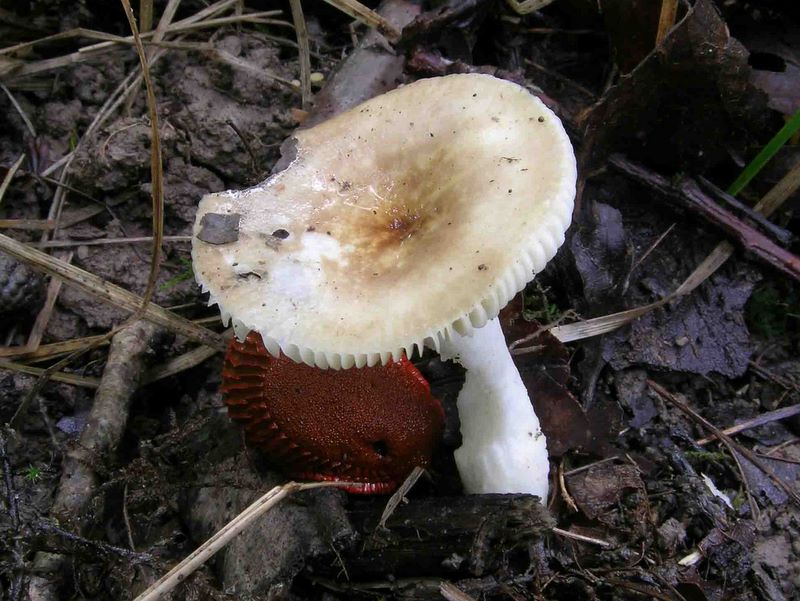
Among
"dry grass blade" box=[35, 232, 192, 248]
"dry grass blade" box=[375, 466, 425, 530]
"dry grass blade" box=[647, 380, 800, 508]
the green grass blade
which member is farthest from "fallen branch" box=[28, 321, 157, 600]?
the green grass blade

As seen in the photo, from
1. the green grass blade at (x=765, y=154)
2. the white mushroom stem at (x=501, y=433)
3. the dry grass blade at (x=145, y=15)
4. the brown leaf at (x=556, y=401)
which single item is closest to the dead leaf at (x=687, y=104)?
the green grass blade at (x=765, y=154)

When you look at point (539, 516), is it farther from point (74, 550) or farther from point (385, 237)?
point (74, 550)

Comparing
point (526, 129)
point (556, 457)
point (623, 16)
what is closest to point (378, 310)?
point (526, 129)

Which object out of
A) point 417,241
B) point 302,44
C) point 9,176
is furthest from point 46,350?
point 302,44

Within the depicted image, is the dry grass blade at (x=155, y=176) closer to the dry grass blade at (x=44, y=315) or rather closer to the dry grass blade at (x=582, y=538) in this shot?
the dry grass blade at (x=44, y=315)

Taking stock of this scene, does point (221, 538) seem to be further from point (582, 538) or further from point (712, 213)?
point (712, 213)

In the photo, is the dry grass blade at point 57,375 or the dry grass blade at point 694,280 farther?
the dry grass blade at point 694,280
